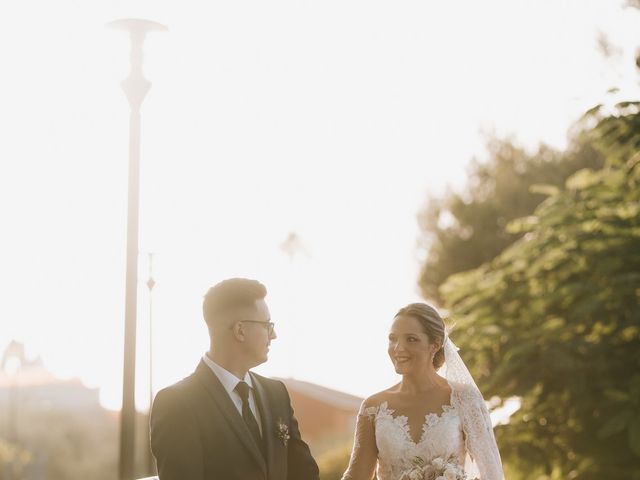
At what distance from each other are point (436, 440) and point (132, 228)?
2852 millimetres

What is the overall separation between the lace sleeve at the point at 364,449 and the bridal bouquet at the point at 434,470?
27cm

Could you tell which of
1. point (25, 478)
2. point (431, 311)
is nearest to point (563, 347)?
point (431, 311)

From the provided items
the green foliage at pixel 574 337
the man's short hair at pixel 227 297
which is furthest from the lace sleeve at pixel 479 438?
the green foliage at pixel 574 337

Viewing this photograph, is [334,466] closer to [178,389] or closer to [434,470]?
[434,470]

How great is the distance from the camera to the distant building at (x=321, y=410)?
5902 cm

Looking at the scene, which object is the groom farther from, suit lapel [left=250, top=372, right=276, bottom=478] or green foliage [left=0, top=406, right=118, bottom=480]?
green foliage [left=0, top=406, right=118, bottom=480]

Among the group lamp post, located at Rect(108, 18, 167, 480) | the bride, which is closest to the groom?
the bride

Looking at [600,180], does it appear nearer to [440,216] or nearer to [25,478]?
[440,216]

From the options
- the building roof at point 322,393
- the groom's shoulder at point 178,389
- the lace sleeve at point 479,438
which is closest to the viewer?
the groom's shoulder at point 178,389

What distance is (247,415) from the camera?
263 inches

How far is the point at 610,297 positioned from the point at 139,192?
27.0 feet

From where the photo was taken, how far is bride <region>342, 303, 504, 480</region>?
328 inches

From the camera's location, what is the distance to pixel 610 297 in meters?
15.7

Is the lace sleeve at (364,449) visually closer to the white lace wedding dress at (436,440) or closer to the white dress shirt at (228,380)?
the white lace wedding dress at (436,440)
